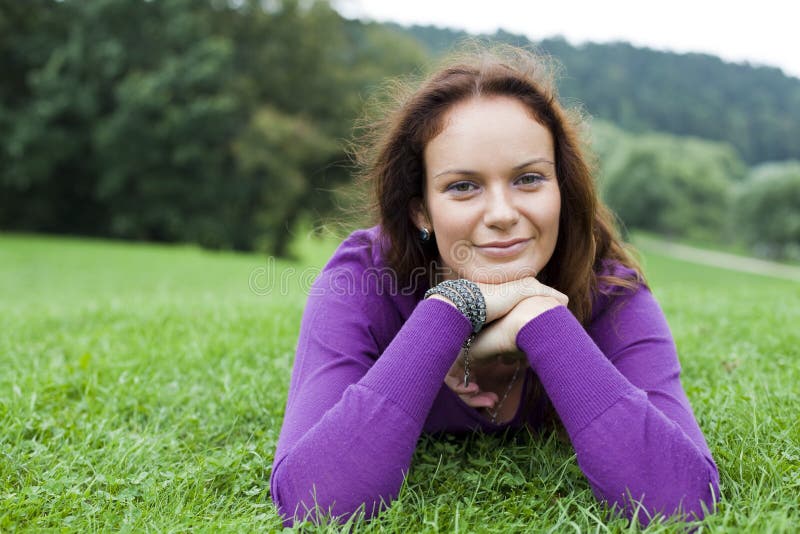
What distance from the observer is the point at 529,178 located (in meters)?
2.37

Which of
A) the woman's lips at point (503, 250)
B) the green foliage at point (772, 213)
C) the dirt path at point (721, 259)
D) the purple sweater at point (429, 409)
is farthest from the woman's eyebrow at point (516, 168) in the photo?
the green foliage at point (772, 213)

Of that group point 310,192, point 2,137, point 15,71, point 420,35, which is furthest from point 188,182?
point 420,35

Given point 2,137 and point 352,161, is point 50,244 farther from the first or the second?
point 352,161

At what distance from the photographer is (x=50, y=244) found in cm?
2364

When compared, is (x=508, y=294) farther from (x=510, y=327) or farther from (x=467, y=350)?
(x=467, y=350)

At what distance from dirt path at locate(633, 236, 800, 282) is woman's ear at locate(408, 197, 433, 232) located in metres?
42.3

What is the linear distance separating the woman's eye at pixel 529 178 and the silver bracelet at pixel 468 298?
427mm

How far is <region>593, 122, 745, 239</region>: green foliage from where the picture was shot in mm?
66000

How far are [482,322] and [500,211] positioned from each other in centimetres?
40

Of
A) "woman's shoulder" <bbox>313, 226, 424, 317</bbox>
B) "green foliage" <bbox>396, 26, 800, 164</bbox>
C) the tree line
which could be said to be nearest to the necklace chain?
"woman's shoulder" <bbox>313, 226, 424, 317</bbox>

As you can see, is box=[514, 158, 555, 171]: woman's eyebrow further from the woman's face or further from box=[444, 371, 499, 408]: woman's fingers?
box=[444, 371, 499, 408]: woman's fingers

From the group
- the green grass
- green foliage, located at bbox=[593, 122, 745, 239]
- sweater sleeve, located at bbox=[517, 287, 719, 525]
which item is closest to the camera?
sweater sleeve, located at bbox=[517, 287, 719, 525]

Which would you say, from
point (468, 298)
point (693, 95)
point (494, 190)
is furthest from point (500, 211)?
point (693, 95)

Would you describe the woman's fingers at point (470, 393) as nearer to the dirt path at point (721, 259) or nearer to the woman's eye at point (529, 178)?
the woman's eye at point (529, 178)
